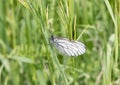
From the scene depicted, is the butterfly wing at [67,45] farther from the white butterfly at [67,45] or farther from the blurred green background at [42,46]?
the blurred green background at [42,46]

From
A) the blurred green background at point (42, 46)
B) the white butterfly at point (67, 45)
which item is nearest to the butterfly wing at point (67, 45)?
the white butterfly at point (67, 45)

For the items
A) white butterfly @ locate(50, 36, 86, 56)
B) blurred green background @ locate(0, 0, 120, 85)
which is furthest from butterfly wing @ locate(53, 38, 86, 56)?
blurred green background @ locate(0, 0, 120, 85)

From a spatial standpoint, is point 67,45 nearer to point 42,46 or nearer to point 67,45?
point 67,45

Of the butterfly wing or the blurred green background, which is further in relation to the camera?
the blurred green background

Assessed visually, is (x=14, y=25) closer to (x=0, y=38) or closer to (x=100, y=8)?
(x=0, y=38)

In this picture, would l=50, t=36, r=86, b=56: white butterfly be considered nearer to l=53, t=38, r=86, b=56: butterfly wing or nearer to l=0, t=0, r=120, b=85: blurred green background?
l=53, t=38, r=86, b=56: butterfly wing

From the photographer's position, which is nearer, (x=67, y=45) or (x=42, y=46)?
(x=67, y=45)

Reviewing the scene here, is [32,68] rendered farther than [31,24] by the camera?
No

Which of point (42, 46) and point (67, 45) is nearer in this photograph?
point (67, 45)

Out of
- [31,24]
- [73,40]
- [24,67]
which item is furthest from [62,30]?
[73,40]

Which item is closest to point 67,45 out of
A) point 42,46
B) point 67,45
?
point 67,45

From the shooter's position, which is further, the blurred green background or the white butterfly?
the blurred green background
